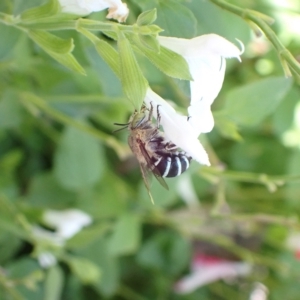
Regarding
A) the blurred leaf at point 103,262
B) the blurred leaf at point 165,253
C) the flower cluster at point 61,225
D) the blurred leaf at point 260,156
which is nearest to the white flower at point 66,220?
the flower cluster at point 61,225

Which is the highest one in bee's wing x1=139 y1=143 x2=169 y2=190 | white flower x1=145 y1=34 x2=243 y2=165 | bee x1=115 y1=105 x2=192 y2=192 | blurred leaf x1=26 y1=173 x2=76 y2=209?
white flower x1=145 y1=34 x2=243 y2=165

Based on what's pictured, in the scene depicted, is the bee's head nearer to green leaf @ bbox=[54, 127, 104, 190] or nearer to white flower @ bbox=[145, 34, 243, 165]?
white flower @ bbox=[145, 34, 243, 165]

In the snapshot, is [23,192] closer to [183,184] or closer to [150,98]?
[183,184]

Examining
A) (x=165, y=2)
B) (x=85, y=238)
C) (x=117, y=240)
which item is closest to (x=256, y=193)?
(x=117, y=240)

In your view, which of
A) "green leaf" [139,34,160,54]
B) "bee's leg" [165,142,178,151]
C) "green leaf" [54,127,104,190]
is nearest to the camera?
"green leaf" [139,34,160,54]

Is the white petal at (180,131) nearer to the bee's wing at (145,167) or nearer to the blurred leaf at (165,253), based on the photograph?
the bee's wing at (145,167)

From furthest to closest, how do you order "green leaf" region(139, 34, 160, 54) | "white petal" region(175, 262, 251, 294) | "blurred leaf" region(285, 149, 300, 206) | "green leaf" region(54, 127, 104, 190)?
"white petal" region(175, 262, 251, 294), "blurred leaf" region(285, 149, 300, 206), "green leaf" region(54, 127, 104, 190), "green leaf" region(139, 34, 160, 54)

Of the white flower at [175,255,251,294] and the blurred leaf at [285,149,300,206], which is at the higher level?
the blurred leaf at [285,149,300,206]

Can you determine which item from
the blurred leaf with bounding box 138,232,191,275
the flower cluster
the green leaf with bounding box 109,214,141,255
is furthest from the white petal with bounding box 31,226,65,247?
the blurred leaf with bounding box 138,232,191,275
